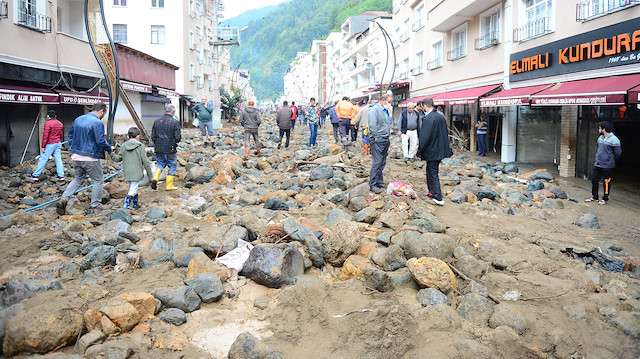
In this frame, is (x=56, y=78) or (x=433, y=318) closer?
(x=433, y=318)

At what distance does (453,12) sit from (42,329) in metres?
19.5

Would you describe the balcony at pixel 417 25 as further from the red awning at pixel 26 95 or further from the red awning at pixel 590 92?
the red awning at pixel 26 95

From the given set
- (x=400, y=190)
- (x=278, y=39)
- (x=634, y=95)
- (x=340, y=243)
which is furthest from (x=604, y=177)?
(x=278, y=39)

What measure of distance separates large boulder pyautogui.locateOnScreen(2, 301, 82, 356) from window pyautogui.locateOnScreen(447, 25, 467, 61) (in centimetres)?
1955

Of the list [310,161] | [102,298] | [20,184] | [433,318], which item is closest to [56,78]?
[20,184]

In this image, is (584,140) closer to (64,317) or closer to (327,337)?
(327,337)

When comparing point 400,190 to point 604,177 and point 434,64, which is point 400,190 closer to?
point 604,177

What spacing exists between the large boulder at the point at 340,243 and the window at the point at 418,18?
23.4 meters

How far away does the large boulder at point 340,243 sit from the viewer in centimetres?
561

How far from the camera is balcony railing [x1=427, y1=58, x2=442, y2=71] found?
23312 millimetres

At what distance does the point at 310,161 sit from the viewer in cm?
1263

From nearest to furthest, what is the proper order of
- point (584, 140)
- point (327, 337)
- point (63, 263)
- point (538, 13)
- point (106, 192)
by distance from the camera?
point (327, 337) → point (63, 263) → point (106, 192) → point (584, 140) → point (538, 13)

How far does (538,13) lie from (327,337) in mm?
14257

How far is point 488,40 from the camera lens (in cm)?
1752
